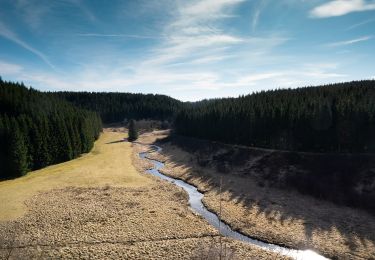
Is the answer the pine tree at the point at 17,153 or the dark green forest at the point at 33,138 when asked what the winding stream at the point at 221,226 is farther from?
the pine tree at the point at 17,153

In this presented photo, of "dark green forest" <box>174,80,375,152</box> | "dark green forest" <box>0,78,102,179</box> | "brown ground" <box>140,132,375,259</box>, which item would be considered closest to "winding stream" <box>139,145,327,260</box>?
"brown ground" <box>140,132,375,259</box>

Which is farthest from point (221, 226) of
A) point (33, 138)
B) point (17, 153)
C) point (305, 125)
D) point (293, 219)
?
point (33, 138)

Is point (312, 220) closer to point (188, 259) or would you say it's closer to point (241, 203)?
point (241, 203)

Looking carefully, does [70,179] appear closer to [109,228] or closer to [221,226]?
[109,228]

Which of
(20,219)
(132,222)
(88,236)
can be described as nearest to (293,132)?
(132,222)

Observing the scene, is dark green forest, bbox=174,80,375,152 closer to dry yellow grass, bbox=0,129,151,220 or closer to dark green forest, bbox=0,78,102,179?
dry yellow grass, bbox=0,129,151,220
